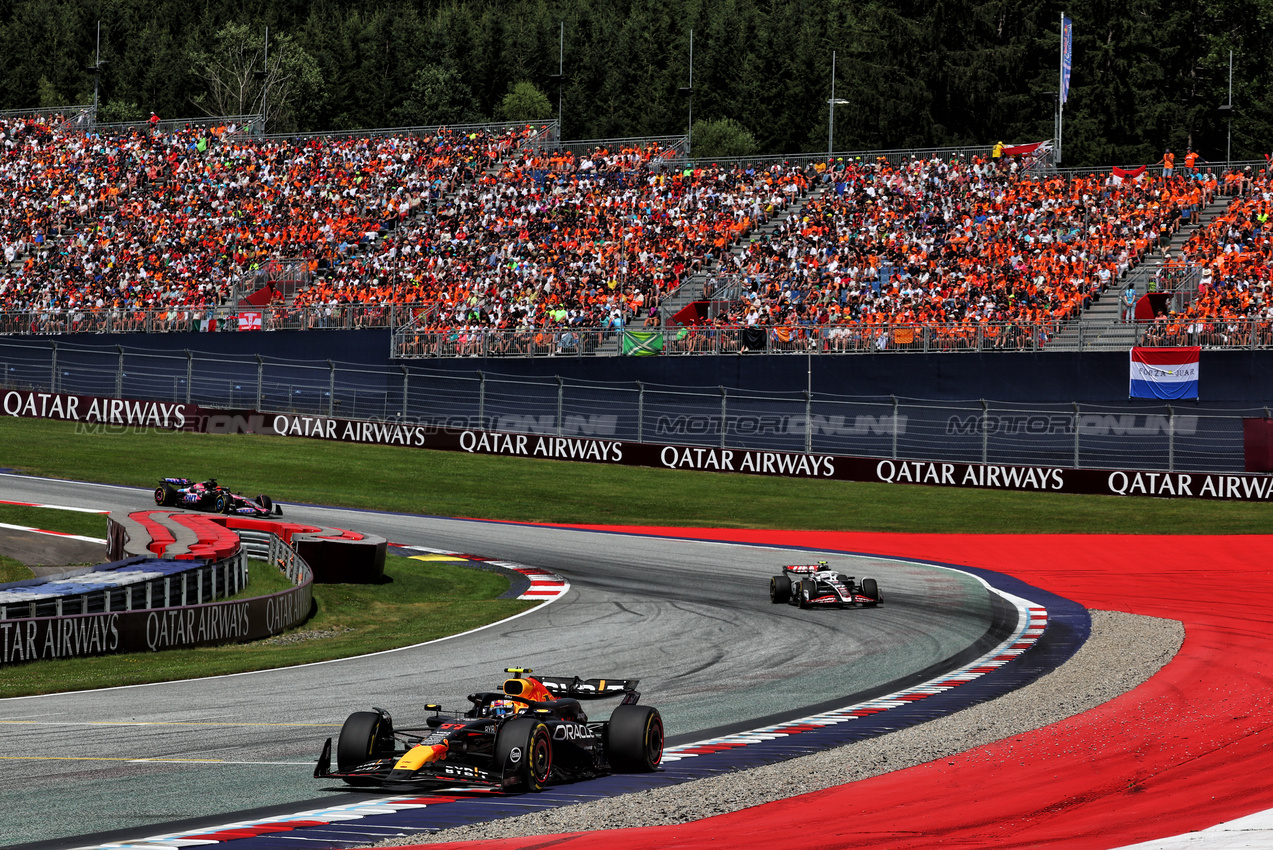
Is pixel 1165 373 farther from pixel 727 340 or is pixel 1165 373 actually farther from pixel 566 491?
pixel 566 491

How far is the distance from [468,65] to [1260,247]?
7633cm

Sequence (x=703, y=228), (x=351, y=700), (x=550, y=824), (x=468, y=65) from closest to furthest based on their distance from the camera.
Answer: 1. (x=550, y=824)
2. (x=351, y=700)
3. (x=703, y=228)
4. (x=468, y=65)

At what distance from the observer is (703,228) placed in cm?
4266

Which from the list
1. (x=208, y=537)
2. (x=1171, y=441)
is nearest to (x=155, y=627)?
(x=208, y=537)

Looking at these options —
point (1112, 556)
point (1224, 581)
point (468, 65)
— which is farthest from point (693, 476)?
point (468, 65)

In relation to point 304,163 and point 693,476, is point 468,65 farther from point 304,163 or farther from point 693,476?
point 693,476

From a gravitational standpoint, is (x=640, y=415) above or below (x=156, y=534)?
above

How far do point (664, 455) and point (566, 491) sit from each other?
3.89 m

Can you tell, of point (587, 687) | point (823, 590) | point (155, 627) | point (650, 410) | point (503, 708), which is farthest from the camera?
point (650, 410)

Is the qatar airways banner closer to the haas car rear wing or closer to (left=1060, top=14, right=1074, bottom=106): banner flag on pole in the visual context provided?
(left=1060, top=14, right=1074, bottom=106): banner flag on pole

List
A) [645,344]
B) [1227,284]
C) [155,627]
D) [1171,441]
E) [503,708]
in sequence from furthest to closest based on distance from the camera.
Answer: [645,344], [1227,284], [1171,441], [155,627], [503,708]

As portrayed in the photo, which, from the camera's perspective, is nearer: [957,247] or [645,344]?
[645,344]

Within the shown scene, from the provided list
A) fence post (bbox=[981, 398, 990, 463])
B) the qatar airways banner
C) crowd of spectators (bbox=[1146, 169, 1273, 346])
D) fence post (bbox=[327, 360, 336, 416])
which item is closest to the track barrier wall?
the qatar airways banner

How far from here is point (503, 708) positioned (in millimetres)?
8328
